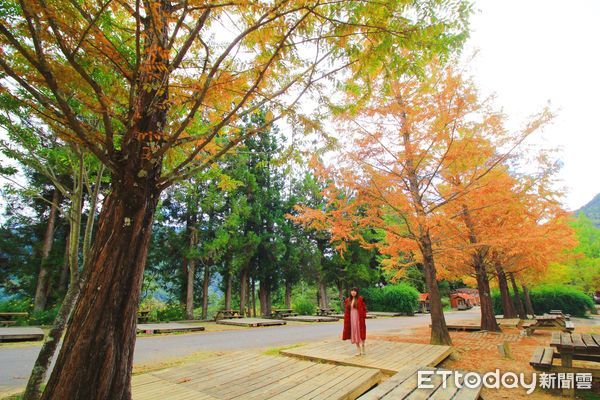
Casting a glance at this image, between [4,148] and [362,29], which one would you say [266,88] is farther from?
[4,148]

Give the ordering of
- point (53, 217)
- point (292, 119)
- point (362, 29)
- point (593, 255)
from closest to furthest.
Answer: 1. point (362, 29)
2. point (292, 119)
3. point (53, 217)
4. point (593, 255)

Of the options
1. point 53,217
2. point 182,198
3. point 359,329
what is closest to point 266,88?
point 359,329

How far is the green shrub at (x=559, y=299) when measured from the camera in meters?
23.3

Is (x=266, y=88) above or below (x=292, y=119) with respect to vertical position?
above

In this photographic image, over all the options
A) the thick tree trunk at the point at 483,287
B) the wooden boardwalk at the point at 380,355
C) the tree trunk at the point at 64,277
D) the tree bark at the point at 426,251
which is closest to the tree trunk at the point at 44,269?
the tree trunk at the point at 64,277

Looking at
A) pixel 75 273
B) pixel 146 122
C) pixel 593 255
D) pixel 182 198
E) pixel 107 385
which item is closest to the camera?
pixel 107 385

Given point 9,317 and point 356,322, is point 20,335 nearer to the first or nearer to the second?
point 9,317

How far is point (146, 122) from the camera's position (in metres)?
3.29

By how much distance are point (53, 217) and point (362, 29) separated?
2228cm

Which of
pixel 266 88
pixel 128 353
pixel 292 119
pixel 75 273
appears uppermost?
pixel 266 88

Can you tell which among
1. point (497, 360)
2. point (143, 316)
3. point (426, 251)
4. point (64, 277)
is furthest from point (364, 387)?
point (64, 277)

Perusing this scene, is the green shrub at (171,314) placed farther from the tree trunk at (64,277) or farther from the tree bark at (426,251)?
the tree bark at (426,251)

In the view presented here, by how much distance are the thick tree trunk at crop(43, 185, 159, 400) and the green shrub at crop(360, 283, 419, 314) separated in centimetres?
2920

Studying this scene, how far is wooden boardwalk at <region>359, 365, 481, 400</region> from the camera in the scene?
338cm
